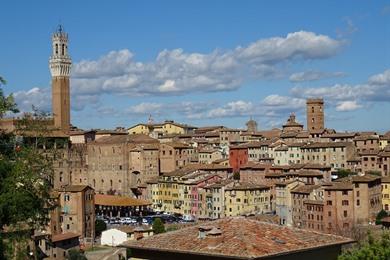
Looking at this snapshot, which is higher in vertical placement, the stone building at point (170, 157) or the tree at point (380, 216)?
the stone building at point (170, 157)

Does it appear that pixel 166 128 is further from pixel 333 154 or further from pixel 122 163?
pixel 333 154

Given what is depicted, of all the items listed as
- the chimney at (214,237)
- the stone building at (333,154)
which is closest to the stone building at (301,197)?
the stone building at (333,154)

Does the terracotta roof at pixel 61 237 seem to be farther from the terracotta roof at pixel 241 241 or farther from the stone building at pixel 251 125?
the stone building at pixel 251 125

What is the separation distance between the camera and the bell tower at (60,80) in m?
85.1

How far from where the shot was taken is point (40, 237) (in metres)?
41.8

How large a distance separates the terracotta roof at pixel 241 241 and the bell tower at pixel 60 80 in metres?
73.3

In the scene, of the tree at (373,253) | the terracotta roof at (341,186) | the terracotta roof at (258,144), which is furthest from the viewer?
the terracotta roof at (258,144)

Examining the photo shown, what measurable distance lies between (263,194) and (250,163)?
343 inches

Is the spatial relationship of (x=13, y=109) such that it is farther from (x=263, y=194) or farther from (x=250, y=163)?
(x=250, y=163)

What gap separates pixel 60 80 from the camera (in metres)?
86.2

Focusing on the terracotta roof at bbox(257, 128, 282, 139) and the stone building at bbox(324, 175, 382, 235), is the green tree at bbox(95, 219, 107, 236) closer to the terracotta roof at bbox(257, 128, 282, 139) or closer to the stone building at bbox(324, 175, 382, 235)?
the stone building at bbox(324, 175, 382, 235)

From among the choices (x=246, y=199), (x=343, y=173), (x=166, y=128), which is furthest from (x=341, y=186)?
(x=166, y=128)

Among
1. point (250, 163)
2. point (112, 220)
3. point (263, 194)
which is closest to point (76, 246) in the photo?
point (112, 220)

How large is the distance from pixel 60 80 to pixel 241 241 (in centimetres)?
7747
